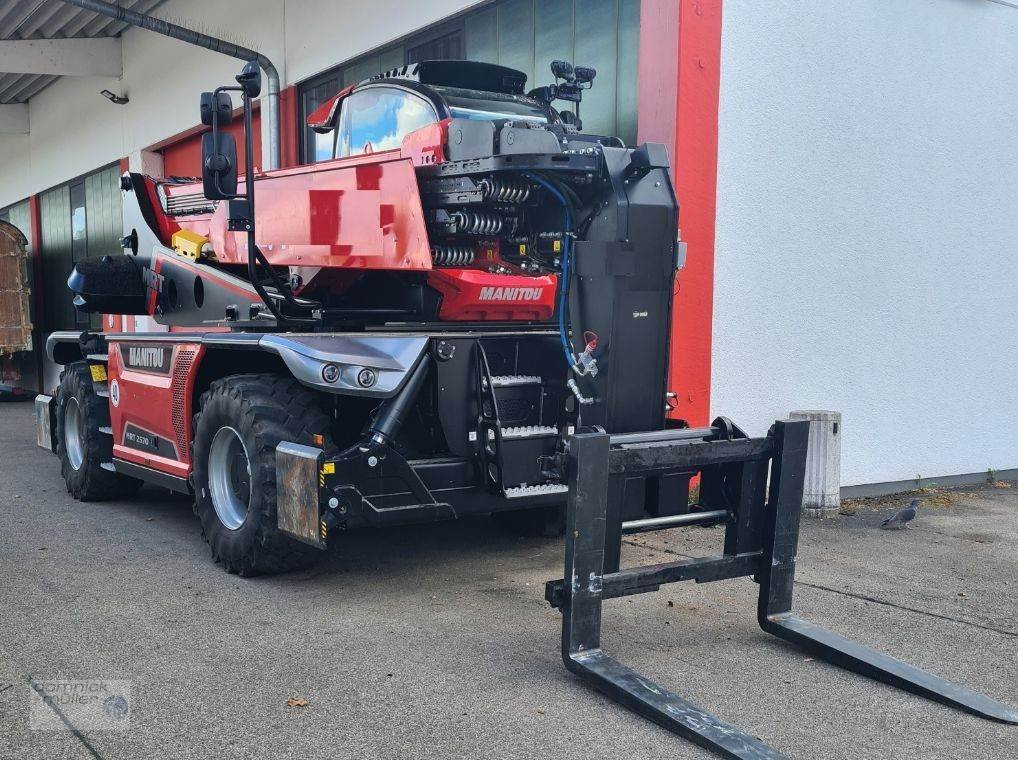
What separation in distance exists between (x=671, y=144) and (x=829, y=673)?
427 centimetres

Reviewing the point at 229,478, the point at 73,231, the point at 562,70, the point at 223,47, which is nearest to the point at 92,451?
the point at 229,478

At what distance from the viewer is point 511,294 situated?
5.66m

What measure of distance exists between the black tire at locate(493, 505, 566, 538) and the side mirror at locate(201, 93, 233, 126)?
3031 mm

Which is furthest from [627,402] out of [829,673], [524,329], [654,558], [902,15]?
[902,15]

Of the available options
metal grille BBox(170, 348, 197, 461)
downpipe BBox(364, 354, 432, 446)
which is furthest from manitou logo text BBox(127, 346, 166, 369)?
downpipe BBox(364, 354, 432, 446)

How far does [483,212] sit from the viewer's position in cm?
549

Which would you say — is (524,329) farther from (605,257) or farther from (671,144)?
(671,144)

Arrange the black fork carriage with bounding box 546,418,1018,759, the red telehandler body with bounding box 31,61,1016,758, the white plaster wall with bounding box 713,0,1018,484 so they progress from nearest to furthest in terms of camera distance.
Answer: the black fork carriage with bounding box 546,418,1018,759
the red telehandler body with bounding box 31,61,1016,758
the white plaster wall with bounding box 713,0,1018,484

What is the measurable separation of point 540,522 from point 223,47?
9057 millimetres

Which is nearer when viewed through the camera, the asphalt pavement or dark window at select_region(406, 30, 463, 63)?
the asphalt pavement

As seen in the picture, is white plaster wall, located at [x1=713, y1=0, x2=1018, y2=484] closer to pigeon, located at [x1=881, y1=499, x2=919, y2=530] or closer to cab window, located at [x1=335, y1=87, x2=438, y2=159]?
pigeon, located at [x1=881, y1=499, x2=919, y2=530]

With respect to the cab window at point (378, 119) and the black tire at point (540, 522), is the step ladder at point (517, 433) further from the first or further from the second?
the cab window at point (378, 119)

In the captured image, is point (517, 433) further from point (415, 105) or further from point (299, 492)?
point (415, 105)

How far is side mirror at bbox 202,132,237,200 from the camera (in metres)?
5.21
